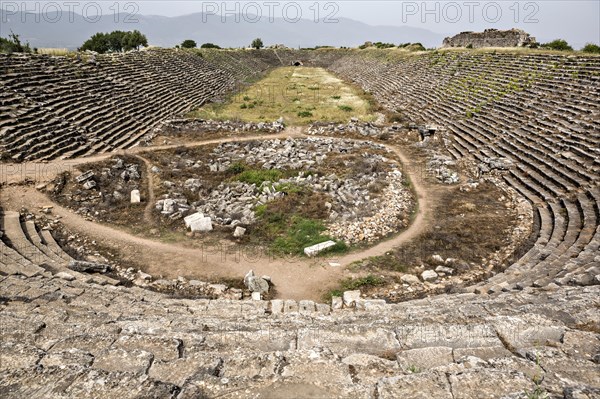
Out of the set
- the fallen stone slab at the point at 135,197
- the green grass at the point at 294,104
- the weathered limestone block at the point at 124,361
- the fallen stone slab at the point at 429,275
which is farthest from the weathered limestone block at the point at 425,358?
the green grass at the point at 294,104

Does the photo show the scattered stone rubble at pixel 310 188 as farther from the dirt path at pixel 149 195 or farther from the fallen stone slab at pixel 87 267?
the fallen stone slab at pixel 87 267

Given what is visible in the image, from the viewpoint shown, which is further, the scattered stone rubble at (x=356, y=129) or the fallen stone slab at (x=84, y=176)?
the scattered stone rubble at (x=356, y=129)

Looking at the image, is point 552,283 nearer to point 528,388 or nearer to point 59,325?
point 528,388

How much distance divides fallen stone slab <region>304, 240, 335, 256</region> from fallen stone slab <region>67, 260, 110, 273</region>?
665cm

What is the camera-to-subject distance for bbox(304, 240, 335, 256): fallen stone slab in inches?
512

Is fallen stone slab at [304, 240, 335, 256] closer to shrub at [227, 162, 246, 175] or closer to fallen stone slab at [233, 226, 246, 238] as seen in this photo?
fallen stone slab at [233, 226, 246, 238]

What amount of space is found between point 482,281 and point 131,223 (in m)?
13.3

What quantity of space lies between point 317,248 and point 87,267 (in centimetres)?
742

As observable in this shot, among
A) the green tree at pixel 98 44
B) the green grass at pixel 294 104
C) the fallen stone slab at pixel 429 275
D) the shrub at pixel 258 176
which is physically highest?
the green tree at pixel 98 44

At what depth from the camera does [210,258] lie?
42.2 ft

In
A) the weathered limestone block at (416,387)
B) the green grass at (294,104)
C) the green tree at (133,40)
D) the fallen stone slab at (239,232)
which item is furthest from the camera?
the green tree at (133,40)

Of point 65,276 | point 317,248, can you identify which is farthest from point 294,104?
point 65,276

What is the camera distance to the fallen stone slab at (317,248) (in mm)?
13000

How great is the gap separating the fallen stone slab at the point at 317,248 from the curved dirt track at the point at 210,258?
0.92 ft
